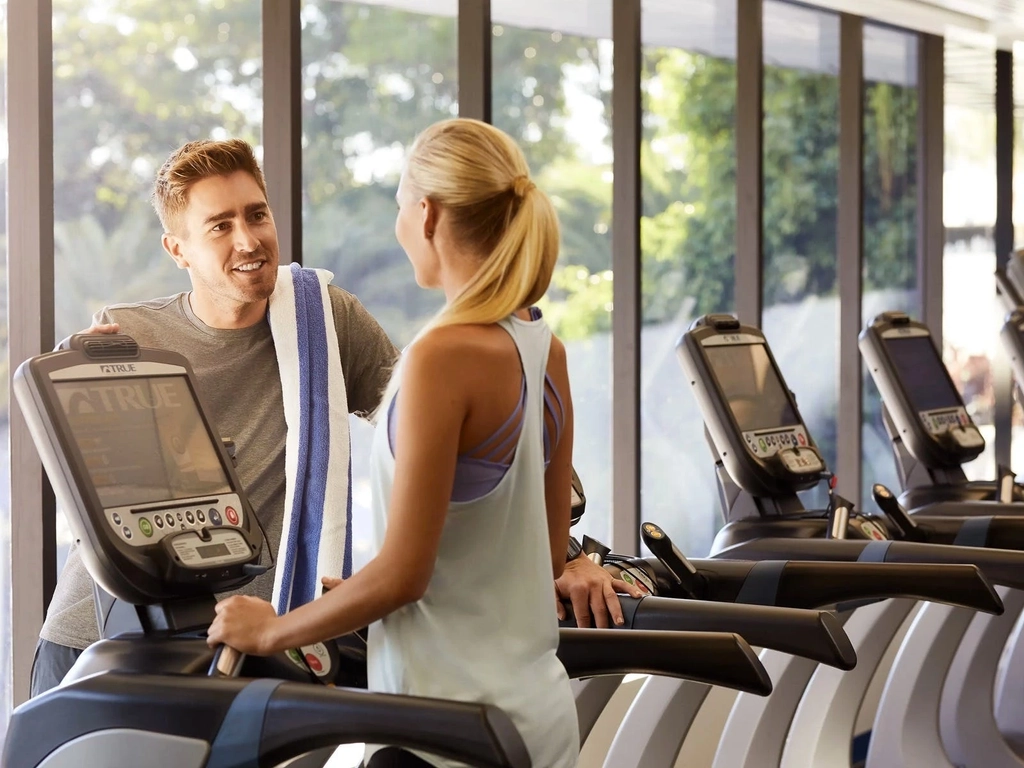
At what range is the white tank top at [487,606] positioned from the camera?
4.94 ft

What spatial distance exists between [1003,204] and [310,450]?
5274 millimetres

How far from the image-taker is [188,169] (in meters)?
2.29

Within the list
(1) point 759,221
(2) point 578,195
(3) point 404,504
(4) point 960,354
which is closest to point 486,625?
(3) point 404,504

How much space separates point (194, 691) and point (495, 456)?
18.0 inches

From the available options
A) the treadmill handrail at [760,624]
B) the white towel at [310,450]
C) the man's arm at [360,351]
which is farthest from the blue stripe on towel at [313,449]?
the treadmill handrail at [760,624]

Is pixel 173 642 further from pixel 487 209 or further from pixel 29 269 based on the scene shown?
pixel 29 269

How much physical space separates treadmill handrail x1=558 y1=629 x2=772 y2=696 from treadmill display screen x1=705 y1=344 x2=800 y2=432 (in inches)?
49.1

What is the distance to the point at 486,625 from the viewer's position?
1.52 m

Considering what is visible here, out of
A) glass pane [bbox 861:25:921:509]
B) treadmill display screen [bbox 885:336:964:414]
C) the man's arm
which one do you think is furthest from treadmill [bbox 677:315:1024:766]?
glass pane [bbox 861:25:921:509]

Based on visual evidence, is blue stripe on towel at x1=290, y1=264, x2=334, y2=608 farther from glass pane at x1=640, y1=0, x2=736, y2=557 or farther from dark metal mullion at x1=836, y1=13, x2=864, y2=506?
dark metal mullion at x1=836, y1=13, x2=864, y2=506

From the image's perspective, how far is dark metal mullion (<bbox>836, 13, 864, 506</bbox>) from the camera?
A: 18.0ft

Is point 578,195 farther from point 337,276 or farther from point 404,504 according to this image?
point 404,504

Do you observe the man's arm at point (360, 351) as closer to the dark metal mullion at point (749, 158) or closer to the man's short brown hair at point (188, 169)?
the man's short brown hair at point (188, 169)

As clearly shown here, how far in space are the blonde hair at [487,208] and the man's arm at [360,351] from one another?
99 cm
